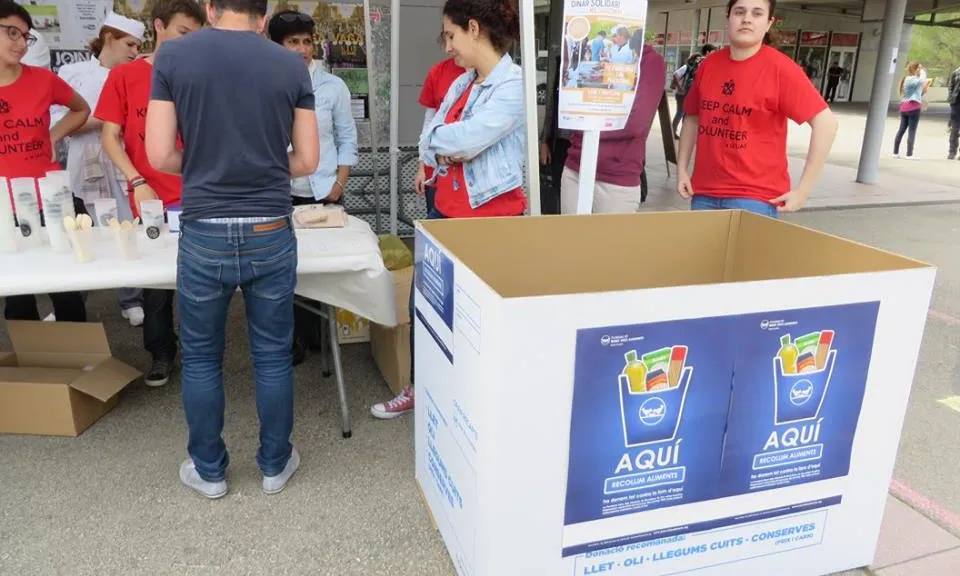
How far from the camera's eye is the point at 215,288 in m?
1.94

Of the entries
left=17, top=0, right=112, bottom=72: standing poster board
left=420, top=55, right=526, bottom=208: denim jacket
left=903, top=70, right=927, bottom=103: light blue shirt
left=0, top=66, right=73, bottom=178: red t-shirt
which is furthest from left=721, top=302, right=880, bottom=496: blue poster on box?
left=903, top=70, right=927, bottom=103: light blue shirt

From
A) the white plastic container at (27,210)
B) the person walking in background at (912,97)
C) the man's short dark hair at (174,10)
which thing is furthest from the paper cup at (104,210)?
the person walking in background at (912,97)

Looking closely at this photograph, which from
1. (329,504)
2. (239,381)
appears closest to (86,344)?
(239,381)

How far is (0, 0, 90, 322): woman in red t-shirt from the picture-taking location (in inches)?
102

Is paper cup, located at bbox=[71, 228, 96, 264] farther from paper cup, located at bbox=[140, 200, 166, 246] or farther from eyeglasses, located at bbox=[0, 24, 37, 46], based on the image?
eyeglasses, located at bbox=[0, 24, 37, 46]

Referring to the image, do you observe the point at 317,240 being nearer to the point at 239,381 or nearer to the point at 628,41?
the point at 239,381

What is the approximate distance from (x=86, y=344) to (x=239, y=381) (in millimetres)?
615

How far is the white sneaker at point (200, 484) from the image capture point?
2.19 m

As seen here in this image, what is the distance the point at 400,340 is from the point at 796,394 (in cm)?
159

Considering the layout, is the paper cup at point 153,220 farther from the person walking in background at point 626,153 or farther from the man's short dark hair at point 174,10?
the person walking in background at point 626,153

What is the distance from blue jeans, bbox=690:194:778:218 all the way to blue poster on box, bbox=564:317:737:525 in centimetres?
109

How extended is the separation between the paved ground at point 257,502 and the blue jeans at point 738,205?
105 cm

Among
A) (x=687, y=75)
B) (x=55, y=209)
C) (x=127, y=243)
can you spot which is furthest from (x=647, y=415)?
(x=687, y=75)

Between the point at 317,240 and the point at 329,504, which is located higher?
the point at 317,240
